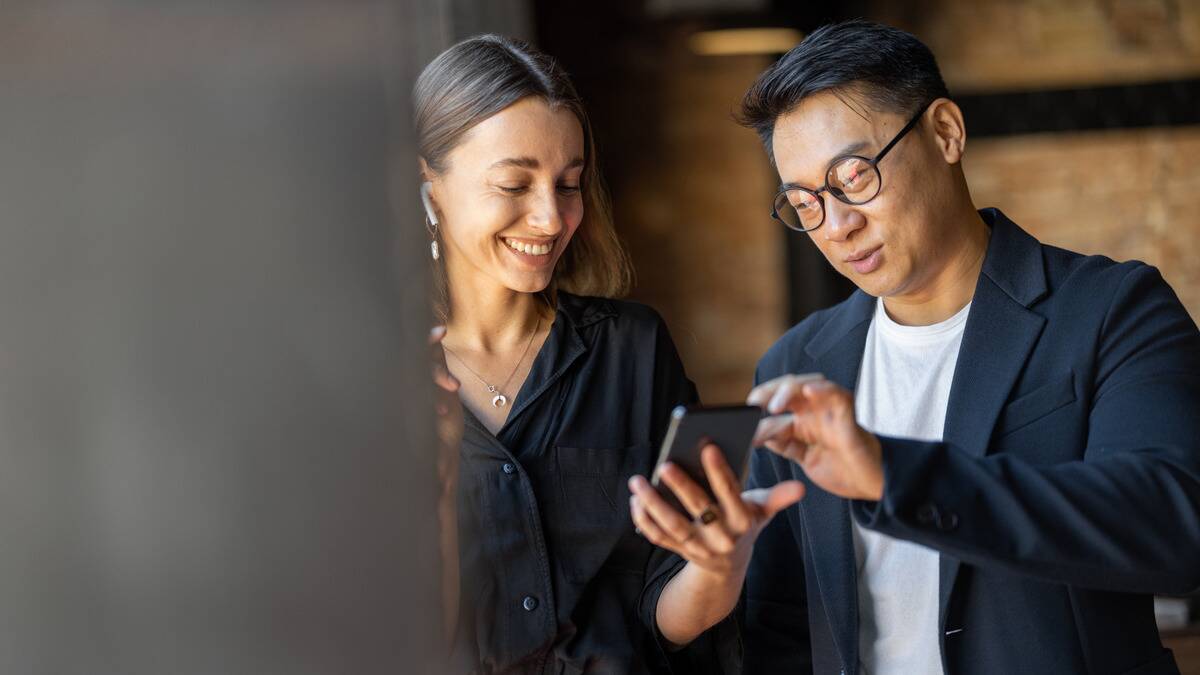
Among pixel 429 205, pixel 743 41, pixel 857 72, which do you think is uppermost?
pixel 743 41

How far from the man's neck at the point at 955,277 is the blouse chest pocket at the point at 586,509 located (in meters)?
0.49

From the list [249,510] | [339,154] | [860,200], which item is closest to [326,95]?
A: [339,154]

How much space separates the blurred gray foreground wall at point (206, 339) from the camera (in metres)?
0.39

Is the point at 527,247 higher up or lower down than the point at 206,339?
lower down

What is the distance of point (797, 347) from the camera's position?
190 centimetres

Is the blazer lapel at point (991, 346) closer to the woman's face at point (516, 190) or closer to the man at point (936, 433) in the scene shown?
the man at point (936, 433)

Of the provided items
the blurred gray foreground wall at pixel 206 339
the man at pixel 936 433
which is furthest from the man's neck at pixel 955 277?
the blurred gray foreground wall at pixel 206 339

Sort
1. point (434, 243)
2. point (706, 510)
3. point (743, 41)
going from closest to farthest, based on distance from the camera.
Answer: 1. point (706, 510)
2. point (434, 243)
3. point (743, 41)

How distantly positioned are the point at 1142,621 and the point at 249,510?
1.40 meters

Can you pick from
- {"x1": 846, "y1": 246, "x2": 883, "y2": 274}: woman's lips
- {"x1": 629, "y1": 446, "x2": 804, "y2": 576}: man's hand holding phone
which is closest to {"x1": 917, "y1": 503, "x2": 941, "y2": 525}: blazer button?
{"x1": 629, "y1": 446, "x2": 804, "y2": 576}: man's hand holding phone

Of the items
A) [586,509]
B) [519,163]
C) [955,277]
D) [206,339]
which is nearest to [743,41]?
[955,277]

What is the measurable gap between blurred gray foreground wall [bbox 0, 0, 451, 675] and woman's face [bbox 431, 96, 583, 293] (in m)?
1.15

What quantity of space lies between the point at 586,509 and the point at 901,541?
15.9 inches

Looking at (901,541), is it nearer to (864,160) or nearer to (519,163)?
(864,160)
